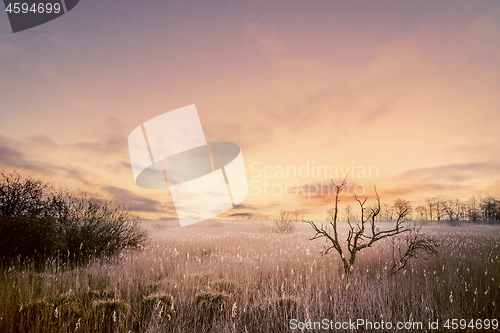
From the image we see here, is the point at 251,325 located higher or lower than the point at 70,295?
lower

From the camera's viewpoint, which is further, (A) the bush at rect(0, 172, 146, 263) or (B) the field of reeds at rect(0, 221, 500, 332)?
(A) the bush at rect(0, 172, 146, 263)

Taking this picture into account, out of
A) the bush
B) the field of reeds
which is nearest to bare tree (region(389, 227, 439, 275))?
the field of reeds

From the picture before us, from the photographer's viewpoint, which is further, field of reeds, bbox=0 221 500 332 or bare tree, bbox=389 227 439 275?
bare tree, bbox=389 227 439 275

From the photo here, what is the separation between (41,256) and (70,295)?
5216 mm

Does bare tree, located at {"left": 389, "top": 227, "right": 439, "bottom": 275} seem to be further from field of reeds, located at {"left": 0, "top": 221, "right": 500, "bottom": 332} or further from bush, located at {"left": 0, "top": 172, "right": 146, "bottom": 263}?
bush, located at {"left": 0, "top": 172, "right": 146, "bottom": 263}

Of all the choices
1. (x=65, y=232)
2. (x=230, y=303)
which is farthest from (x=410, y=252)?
(x=65, y=232)

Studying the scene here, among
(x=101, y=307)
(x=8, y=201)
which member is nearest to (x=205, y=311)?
(x=101, y=307)

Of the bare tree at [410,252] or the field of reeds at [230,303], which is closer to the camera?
the field of reeds at [230,303]

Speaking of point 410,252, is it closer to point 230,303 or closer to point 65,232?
point 230,303

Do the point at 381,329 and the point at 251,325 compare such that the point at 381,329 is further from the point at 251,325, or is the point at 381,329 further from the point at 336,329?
the point at 251,325

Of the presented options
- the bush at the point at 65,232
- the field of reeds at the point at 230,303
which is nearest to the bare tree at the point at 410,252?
the field of reeds at the point at 230,303

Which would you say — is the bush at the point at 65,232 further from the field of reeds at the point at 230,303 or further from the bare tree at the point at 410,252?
the bare tree at the point at 410,252

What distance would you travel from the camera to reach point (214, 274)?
7.36 meters

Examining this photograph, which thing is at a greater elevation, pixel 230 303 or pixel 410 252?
pixel 410 252
